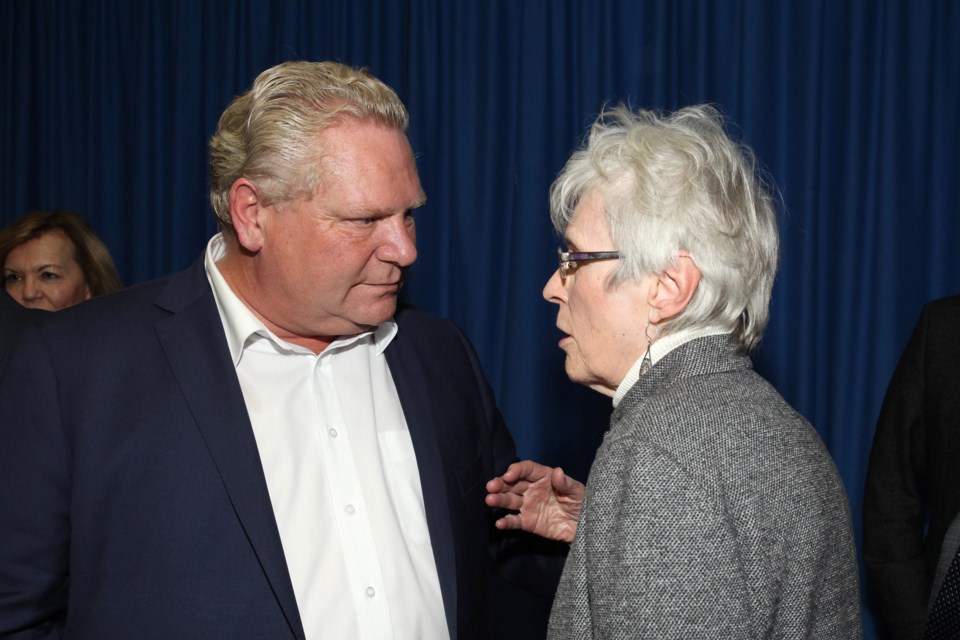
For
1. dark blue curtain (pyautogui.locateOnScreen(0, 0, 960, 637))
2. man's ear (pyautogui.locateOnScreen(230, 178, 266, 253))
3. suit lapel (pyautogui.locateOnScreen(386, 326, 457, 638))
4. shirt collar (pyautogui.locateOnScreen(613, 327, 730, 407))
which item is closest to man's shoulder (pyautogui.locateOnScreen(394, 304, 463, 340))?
suit lapel (pyautogui.locateOnScreen(386, 326, 457, 638))

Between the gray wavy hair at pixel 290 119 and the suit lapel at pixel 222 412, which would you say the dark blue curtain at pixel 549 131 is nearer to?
the gray wavy hair at pixel 290 119

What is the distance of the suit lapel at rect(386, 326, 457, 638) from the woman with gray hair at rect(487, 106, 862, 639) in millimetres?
381

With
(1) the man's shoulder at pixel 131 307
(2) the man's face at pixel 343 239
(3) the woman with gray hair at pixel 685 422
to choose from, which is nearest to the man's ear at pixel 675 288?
(3) the woman with gray hair at pixel 685 422

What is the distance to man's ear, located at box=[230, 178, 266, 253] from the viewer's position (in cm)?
168

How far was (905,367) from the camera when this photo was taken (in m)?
2.26

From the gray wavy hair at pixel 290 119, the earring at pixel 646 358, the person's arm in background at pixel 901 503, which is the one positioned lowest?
the person's arm in background at pixel 901 503

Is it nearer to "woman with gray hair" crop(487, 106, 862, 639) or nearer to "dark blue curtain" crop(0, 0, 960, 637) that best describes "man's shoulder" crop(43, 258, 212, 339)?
"woman with gray hair" crop(487, 106, 862, 639)

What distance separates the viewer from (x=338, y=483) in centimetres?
165

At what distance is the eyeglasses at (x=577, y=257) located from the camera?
1.41 meters

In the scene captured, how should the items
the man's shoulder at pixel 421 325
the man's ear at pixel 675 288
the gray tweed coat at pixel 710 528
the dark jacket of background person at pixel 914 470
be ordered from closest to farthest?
Answer: the gray tweed coat at pixel 710 528 → the man's ear at pixel 675 288 → the man's shoulder at pixel 421 325 → the dark jacket of background person at pixel 914 470

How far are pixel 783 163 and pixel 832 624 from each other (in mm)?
1719

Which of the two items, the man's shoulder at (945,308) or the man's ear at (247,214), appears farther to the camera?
the man's shoulder at (945,308)

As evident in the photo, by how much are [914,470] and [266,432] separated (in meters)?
1.63

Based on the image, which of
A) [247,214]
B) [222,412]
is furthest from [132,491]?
[247,214]
